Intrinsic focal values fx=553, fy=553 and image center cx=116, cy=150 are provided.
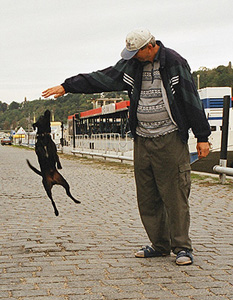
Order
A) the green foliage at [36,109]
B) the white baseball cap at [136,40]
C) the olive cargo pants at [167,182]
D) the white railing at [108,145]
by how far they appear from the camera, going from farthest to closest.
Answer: the white railing at [108,145] → the green foliage at [36,109] → the olive cargo pants at [167,182] → the white baseball cap at [136,40]

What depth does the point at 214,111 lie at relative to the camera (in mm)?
24797

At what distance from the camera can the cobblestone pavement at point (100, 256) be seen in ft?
13.0

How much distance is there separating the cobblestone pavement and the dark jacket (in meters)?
1.15

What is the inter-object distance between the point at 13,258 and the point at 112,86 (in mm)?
1810

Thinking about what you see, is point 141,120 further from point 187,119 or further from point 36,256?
point 36,256

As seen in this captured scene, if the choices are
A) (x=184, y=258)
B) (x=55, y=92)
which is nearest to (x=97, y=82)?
(x=55, y=92)

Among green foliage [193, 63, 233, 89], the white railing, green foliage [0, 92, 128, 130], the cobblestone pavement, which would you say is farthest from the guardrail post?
green foliage [193, 63, 233, 89]

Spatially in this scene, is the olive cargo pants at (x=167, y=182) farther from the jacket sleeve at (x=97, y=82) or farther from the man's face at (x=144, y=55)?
the man's face at (x=144, y=55)

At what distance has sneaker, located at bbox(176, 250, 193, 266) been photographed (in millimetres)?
4676

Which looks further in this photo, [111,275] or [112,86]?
[112,86]

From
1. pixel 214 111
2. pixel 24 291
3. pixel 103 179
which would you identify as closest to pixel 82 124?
pixel 214 111

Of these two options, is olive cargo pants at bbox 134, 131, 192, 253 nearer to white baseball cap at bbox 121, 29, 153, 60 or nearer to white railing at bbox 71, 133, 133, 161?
white baseball cap at bbox 121, 29, 153, 60

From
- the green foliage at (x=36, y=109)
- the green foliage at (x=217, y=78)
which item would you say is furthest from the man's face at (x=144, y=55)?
the green foliage at (x=217, y=78)

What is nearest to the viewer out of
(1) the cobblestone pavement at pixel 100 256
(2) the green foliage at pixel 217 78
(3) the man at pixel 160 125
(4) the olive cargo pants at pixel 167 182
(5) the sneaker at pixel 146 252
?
(1) the cobblestone pavement at pixel 100 256
